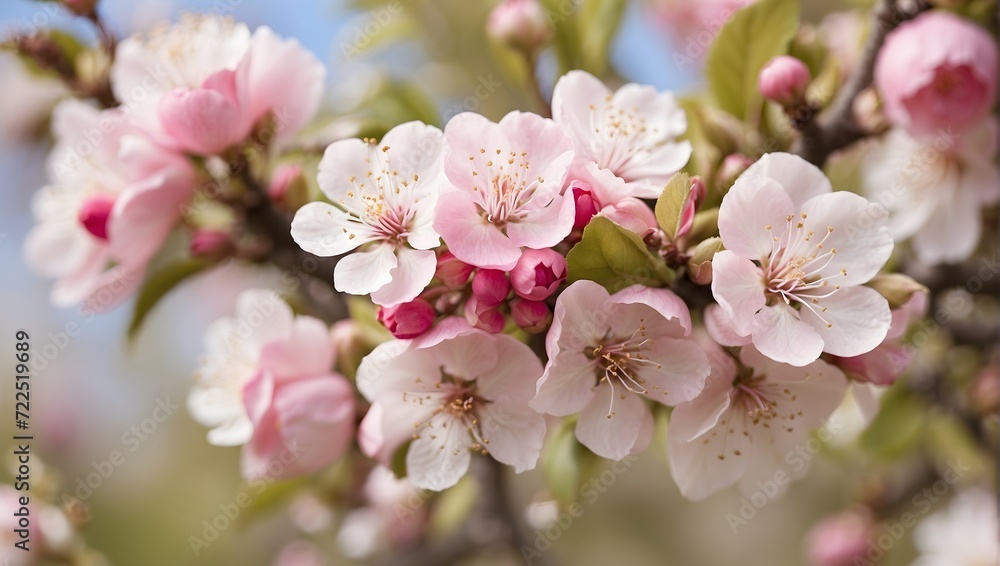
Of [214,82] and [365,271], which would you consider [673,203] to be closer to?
[365,271]

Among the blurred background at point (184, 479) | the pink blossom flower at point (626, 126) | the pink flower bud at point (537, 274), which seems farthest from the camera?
the blurred background at point (184, 479)

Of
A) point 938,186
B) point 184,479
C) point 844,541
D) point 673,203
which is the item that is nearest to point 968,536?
point 844,541

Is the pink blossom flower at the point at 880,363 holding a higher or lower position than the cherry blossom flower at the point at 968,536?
higher

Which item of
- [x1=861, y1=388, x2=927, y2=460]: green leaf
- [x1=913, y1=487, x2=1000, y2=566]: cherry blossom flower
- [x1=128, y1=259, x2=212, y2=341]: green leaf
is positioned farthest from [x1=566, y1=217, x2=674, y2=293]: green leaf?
[x1=913, y1=487, x2=1000, y2=566]: cherry blossom flower

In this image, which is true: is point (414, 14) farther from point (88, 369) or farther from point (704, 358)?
point (88, 369)

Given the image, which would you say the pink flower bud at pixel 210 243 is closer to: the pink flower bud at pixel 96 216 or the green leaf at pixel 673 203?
the pink flower bud at pixel 96 216

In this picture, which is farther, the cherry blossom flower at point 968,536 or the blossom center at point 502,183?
the cherry blossom flower at point 968,536

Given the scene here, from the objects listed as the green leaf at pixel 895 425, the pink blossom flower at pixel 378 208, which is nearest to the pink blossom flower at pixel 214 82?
the pink blossom flower at pixel 378 208

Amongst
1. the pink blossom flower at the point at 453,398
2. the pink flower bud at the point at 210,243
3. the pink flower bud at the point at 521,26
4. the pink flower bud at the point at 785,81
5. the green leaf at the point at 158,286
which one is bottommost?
the green leaf at the point at 158,286
